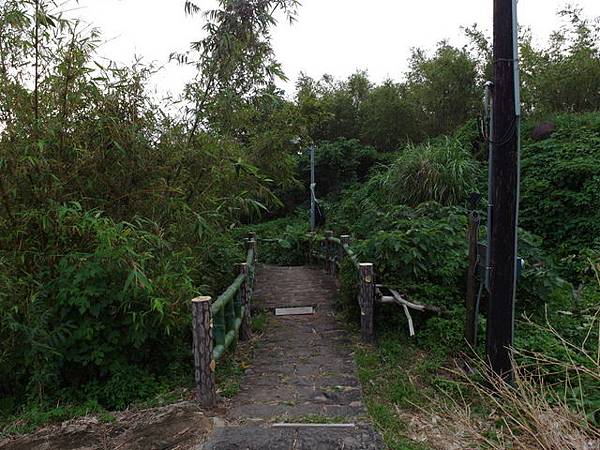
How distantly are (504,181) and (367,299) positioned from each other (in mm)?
1783

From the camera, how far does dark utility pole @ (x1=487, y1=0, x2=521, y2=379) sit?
313 cm

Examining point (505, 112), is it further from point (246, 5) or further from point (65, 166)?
point (65, 166)

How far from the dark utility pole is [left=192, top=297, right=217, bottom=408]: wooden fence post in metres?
2.02

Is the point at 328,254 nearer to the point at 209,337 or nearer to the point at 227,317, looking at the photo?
the point at 227,317

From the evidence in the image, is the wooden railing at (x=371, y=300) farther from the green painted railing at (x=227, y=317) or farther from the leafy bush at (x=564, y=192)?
the leafy bush at (x=564, y=192)

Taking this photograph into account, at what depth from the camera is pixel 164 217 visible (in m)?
3.71

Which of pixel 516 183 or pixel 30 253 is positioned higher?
pixel 516 183

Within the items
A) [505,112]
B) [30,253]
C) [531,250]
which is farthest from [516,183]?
[30,253]

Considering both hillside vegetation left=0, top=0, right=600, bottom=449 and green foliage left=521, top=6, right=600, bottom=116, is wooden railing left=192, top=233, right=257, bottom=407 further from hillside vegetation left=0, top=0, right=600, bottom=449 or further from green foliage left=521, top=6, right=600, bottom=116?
green foliage left=521, top=6, right=600, bottom=116

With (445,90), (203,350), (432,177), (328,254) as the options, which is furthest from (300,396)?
(445,90)

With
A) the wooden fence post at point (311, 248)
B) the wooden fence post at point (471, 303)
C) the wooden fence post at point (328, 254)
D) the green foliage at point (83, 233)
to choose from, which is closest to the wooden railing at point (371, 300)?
the wooden fence post at point (471, 303)

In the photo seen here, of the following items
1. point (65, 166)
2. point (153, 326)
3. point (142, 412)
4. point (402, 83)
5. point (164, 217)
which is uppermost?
point (402, 83)

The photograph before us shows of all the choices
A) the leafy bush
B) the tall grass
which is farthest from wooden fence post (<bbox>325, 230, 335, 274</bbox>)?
the leafy bush

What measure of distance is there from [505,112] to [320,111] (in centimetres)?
650
